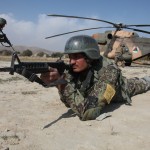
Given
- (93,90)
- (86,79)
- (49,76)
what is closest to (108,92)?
(93,90)

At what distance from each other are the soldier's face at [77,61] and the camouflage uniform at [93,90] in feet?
0.71

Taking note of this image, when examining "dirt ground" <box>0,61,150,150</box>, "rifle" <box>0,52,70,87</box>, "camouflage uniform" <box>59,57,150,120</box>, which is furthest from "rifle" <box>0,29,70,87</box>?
"dirt ground" <box>0,61,150,150</box>

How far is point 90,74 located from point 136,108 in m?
1.06

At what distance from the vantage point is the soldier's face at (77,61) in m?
5.30

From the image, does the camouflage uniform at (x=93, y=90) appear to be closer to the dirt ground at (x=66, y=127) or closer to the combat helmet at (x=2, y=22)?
the dirt ground at (x=66, y=127)

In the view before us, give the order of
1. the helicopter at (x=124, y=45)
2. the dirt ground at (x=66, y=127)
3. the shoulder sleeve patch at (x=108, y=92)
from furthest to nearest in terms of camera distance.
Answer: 1. the helicopter at (x=124, y=45)
2. the shoulder sleeve patch at (x=108, y=92)
3. the dirt ground at (x=66, y=127)

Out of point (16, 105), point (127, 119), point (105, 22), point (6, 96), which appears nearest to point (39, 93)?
point (6, 96)

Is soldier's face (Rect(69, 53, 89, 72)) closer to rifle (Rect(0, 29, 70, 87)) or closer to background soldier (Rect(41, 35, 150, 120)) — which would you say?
background soldier (Rect(41, 35, 150, 120))

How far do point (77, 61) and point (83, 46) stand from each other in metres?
0.24

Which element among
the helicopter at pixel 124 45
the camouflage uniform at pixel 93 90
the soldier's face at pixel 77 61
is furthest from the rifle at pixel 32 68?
Result: the helicopter at pixel 124 45

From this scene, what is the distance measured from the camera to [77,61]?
5320 mm

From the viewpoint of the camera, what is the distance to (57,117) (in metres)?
5.46

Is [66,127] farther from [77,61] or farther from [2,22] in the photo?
[2,22]

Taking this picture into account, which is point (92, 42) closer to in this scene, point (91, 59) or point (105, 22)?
point (91, 59)
